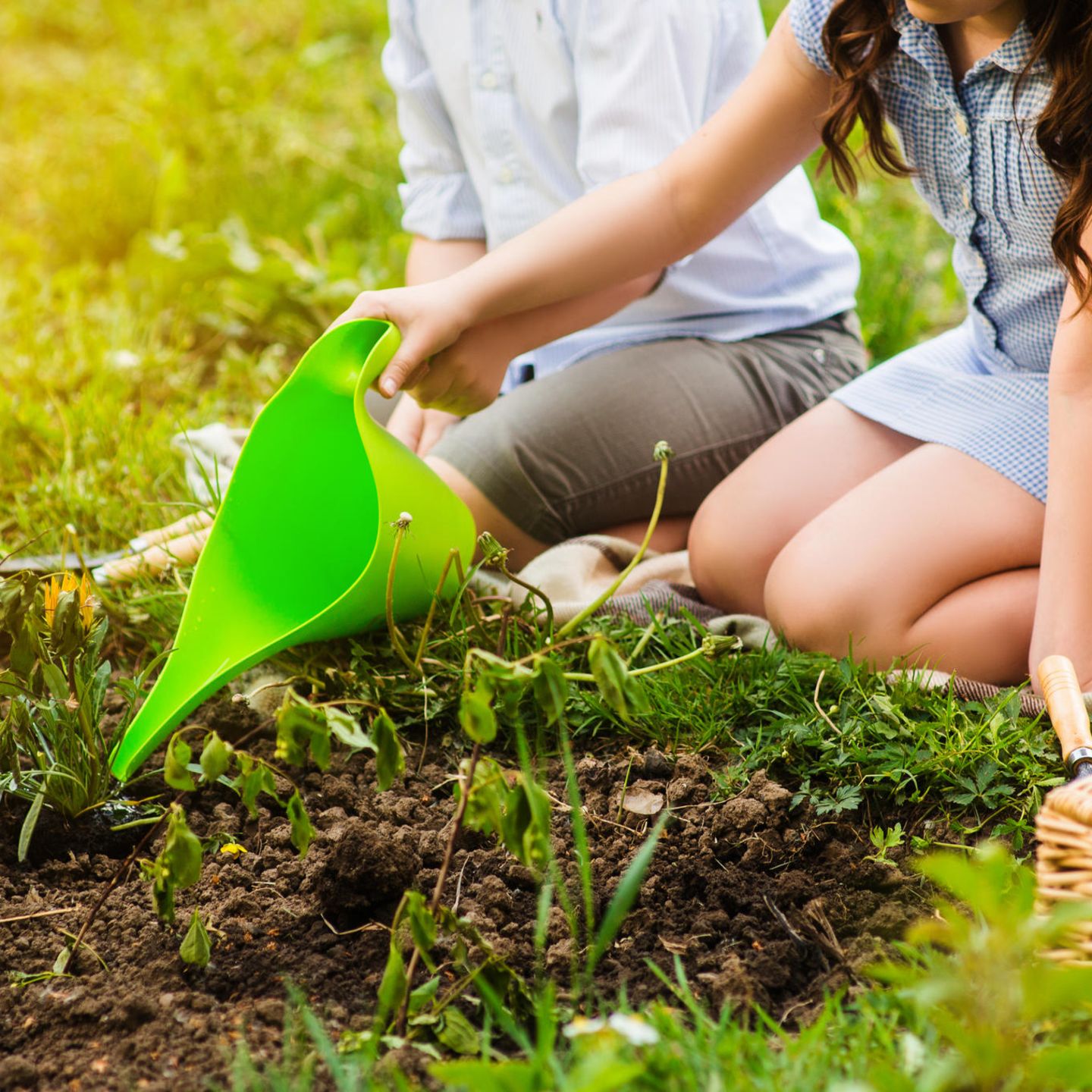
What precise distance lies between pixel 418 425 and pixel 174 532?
480mm

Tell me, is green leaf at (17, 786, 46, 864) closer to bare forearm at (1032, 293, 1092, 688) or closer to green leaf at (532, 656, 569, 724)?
green leaf at (532, 656, 569, 724)

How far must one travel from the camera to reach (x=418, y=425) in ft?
6.70

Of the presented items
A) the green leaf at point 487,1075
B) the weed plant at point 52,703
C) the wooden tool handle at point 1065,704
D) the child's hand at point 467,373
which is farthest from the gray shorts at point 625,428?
the green leaf at point 487,1075

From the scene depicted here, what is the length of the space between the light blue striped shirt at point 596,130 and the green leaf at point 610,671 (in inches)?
42.1

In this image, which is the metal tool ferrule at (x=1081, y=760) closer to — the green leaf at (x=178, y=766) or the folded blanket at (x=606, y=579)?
the folded blanket at (x=606, y=579)

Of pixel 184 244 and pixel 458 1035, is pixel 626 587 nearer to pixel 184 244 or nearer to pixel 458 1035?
pixel 458 1035

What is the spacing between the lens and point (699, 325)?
196 cm

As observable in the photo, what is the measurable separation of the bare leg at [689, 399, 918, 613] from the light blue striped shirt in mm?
307

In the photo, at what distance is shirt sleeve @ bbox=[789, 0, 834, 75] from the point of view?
1.47 m

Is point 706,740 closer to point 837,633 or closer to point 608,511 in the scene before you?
point 837,633

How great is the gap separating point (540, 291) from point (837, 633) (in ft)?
1.92

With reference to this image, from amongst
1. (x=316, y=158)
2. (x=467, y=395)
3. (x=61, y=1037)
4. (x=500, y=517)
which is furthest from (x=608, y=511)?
(x=316, y=158)

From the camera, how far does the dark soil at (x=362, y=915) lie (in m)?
1.01

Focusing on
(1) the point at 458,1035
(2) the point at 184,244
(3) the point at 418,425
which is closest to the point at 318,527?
(3) the point at 418,425
